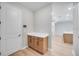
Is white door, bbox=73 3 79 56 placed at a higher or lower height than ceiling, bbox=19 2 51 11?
lower

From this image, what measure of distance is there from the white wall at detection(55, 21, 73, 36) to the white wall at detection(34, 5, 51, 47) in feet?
0.57

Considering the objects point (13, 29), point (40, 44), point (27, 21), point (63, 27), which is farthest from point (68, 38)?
point (13, 29)

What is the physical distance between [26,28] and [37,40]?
36 centimetres

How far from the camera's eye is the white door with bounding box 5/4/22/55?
5.70ft

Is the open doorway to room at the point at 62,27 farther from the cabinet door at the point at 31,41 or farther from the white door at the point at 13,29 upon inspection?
the white door at the point at 13,29

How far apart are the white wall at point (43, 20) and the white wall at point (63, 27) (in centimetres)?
18

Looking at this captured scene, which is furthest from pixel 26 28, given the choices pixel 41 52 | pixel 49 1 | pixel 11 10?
pixel 49 1

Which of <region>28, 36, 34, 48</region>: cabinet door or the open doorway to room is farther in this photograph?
<region>28, 36, 34, 48</region>: cabinet door

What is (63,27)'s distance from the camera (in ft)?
5.74

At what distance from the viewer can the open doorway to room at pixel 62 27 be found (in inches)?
66.7

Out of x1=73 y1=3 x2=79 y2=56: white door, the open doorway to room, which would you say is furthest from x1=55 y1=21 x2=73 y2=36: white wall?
x1=73 y1=3 x2=79 y2=56: white door


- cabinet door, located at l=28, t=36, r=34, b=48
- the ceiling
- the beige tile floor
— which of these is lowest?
the beige tile floor

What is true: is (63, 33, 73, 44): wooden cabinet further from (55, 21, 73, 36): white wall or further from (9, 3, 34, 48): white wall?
(9, 3, 34, 48): white wall

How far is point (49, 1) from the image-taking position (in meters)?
1.68
